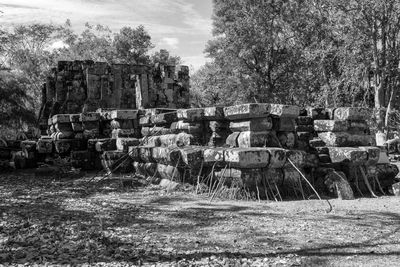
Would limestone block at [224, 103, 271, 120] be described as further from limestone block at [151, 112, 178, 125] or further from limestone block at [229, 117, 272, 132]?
limestone block at [151, 112, 178, 125]

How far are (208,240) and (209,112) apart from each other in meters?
3.57

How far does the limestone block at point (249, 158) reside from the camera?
6.25m

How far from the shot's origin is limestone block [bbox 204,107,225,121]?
7.37 metres

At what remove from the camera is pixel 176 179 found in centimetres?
759

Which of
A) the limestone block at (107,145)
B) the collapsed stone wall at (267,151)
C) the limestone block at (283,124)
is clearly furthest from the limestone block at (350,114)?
the limestone block at (107,145)

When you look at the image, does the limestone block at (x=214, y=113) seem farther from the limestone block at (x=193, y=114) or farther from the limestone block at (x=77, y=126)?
the limestone block at (x=77, y=126)

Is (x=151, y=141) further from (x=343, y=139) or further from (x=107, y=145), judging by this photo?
(x=343, y=139)

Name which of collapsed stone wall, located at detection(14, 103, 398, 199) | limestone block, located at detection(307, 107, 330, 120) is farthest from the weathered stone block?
limestone block, located at detection(307, 107, 330, 120)

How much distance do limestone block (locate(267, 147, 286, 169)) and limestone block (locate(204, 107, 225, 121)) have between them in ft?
4.16

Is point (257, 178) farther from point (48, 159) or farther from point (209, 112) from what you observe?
point (48, 159)

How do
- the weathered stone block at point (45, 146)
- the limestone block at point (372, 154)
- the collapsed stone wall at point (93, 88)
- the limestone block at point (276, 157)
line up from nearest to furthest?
the limestone block at point (276, 157) → the limestone block at point (372, 154) → the weathered stone block at point (45, 146) → the collapsed stone wall at point (93, 88)

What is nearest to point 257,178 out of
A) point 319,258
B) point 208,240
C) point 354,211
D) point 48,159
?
point 354,211

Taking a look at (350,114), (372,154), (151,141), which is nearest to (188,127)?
(151,141)

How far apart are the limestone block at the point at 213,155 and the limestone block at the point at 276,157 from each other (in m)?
0.75
